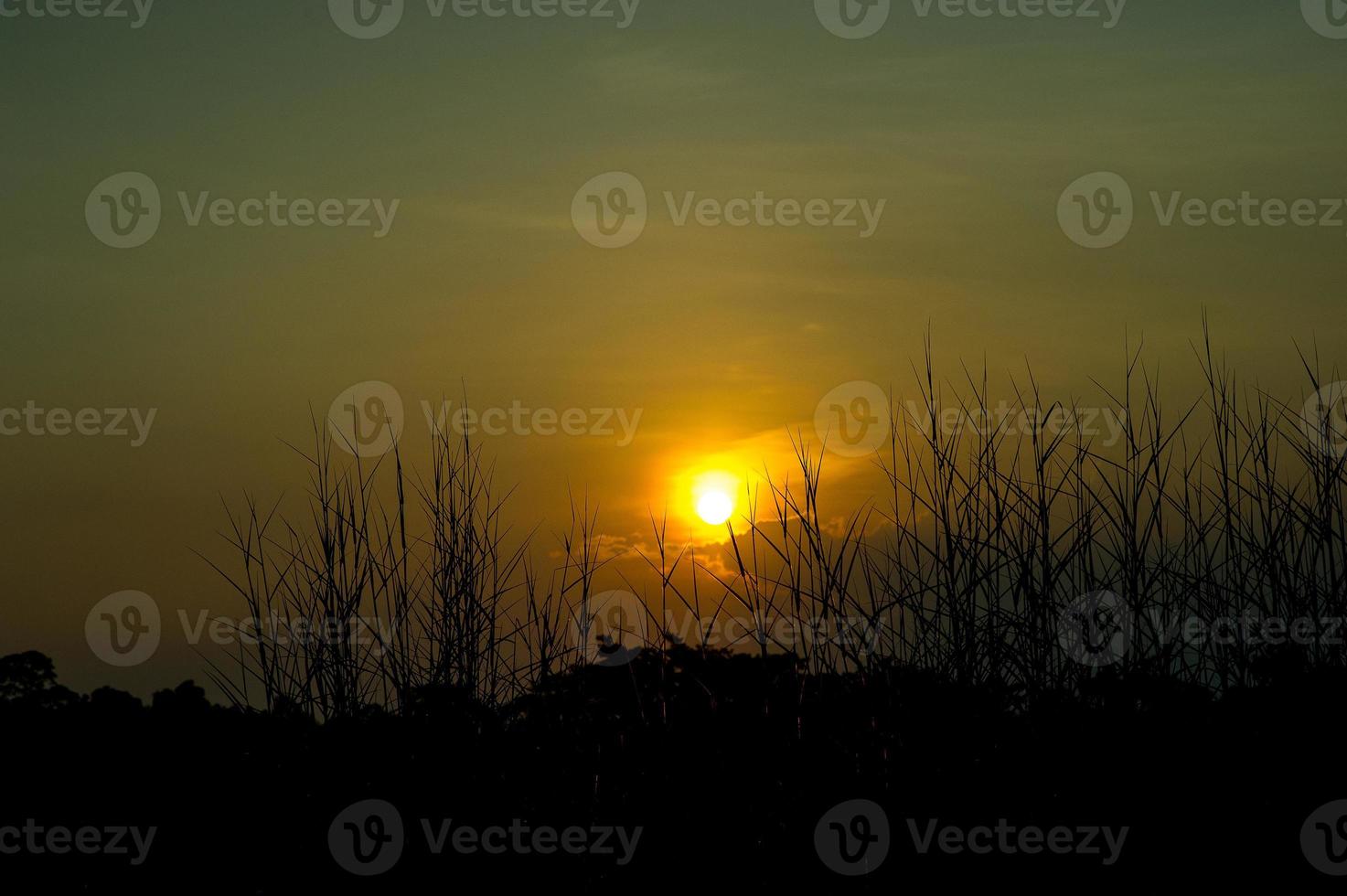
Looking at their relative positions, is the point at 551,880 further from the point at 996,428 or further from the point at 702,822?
the point at 996,428

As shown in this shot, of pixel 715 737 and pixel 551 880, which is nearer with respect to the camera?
pixel 551 880

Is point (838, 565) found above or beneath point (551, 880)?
above

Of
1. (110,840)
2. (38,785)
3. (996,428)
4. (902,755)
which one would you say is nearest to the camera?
(902,755)

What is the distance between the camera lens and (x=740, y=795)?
4.23 meters

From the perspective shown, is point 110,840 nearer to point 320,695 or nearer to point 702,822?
point 320,695

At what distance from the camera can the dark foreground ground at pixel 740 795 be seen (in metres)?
3.78

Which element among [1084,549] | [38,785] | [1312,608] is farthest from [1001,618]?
[38,785]

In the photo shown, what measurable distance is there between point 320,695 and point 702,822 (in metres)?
1.54

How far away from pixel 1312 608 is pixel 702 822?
88.3 inches

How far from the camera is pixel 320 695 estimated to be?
4512mm

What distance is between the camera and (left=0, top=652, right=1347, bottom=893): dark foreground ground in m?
3.78

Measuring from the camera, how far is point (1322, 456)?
407 cm

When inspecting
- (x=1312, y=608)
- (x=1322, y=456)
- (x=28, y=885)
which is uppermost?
(x=1322, y=456)

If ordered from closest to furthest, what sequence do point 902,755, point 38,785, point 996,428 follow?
point 902,755, point 996,428, point 38,785
